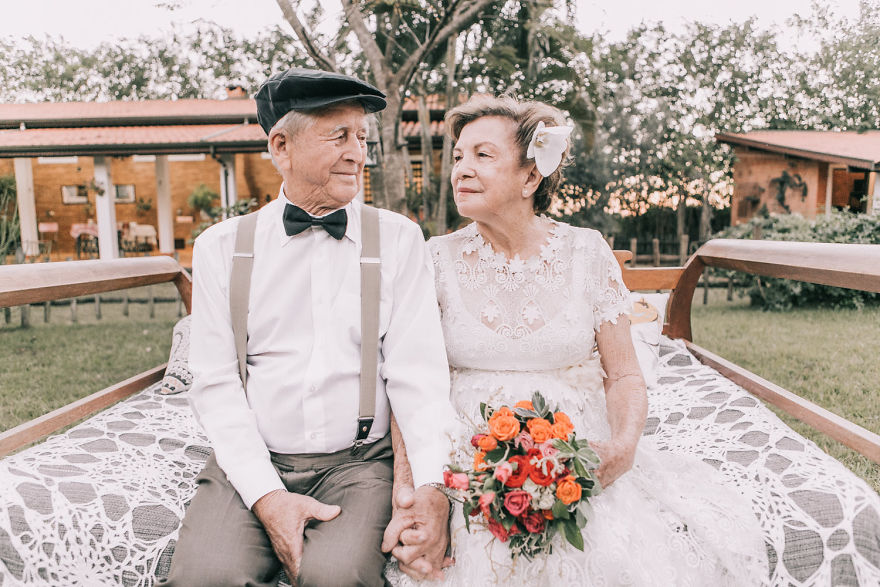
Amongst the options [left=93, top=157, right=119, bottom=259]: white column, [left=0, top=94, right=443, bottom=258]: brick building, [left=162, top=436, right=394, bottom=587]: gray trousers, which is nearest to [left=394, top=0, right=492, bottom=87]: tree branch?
[left=0, top=94, right=443, bottom=258]: brick building

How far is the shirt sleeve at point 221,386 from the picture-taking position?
81.9 inches

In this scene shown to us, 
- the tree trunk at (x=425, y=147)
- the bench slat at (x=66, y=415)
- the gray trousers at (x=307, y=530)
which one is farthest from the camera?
the tree trunk at (x=425, y=147)

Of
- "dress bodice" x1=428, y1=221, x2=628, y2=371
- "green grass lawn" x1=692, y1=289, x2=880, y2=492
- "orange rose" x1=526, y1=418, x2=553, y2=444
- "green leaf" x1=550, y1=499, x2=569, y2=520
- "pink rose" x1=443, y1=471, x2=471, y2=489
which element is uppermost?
"dress bodice" x1=428, y1=221, x2=628, y2=371

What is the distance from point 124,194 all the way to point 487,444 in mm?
25075

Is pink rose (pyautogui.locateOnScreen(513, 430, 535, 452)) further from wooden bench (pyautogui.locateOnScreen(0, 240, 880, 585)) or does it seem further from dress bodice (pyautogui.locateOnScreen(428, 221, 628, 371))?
wooden bench (pyautogui.locateOnScreen(0, 240, 880, 585))

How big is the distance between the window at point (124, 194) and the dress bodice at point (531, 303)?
23767mm

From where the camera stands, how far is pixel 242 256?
2.28 meters

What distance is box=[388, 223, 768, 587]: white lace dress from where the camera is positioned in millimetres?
1863

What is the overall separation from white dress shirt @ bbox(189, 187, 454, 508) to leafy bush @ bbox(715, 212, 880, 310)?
9.96m

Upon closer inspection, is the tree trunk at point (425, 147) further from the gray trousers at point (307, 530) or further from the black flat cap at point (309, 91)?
the gray trousers at point (307, 530)

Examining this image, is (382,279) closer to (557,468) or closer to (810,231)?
(557,468)

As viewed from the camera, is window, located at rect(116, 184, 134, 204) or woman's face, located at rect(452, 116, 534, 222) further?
window, located at rect(116, 184, 134, 204)

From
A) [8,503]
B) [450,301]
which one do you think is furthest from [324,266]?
[8,503]

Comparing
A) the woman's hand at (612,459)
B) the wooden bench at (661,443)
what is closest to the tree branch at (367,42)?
the wooden bench at (661,443)
